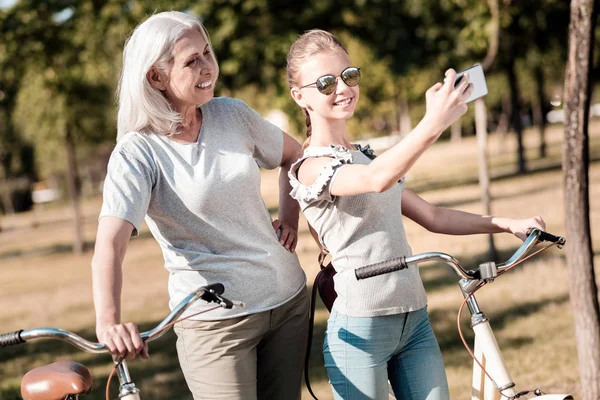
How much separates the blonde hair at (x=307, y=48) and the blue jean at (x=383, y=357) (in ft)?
2.67

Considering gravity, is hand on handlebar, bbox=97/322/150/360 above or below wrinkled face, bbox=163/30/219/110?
below

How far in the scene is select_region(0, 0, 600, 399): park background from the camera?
760 centimetres

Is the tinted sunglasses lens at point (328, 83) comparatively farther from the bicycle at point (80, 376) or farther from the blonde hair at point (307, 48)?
the bicycle at point (80, 376)

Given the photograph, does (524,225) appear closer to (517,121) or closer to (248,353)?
(248,353)

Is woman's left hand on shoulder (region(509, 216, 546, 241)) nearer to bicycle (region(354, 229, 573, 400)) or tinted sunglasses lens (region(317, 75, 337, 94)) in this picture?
bicycle (region(354, 229, 573, 400))

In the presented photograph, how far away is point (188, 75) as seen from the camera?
112 inches

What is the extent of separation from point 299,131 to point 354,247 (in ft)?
94.9

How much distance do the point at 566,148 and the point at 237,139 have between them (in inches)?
92.0

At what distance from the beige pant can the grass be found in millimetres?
2981

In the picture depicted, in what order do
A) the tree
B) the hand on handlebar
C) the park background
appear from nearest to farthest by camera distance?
the hand on handlebar < the park background < the tree

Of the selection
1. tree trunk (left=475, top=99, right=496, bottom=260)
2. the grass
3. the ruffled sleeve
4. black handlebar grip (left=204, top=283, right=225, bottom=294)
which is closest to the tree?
the grass

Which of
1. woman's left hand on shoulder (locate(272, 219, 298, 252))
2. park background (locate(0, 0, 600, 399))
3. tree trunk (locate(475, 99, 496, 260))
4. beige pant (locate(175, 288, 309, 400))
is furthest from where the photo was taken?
tree trunk (locate(475, 99, 496, 260))

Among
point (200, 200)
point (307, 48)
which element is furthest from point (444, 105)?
point (200, 200)

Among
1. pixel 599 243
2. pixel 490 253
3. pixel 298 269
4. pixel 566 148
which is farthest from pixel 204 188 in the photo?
pixel 599 243
